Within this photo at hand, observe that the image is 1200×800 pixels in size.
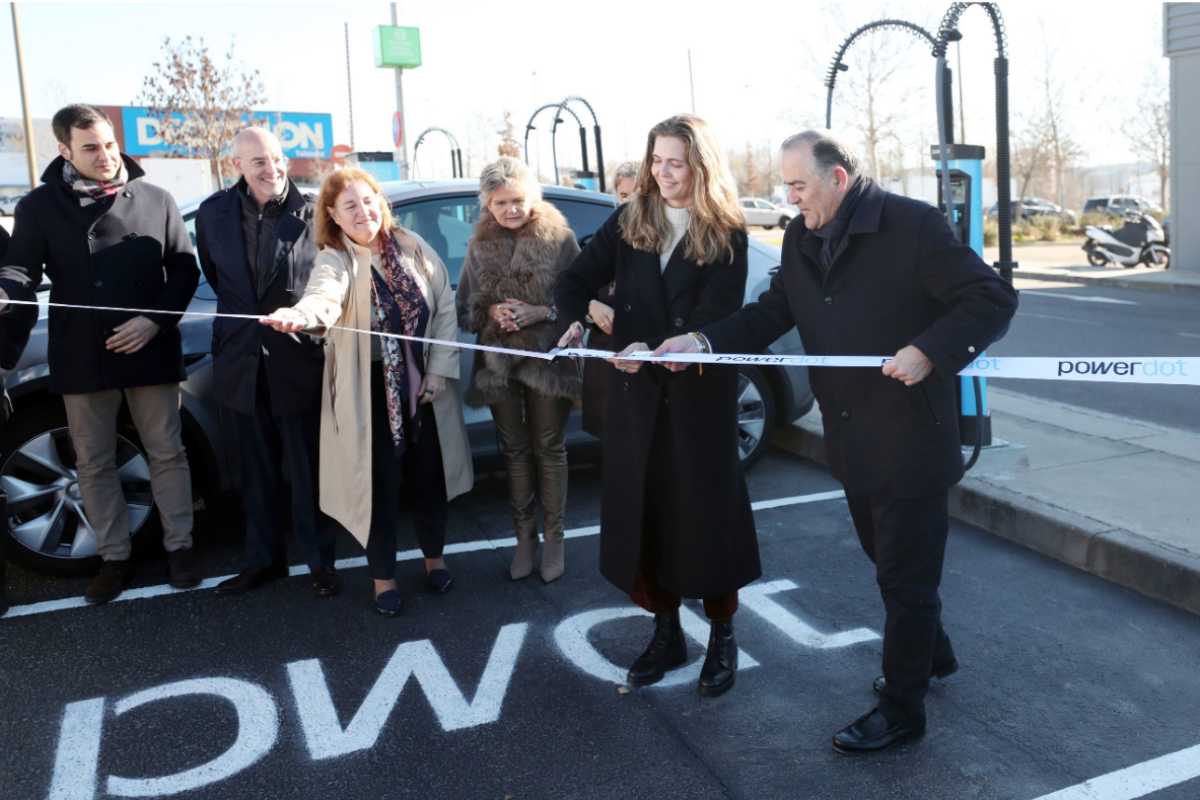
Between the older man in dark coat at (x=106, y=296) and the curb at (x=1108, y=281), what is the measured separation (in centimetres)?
1275

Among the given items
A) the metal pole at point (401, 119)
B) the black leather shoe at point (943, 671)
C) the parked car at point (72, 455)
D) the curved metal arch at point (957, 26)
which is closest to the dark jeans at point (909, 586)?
the black leather shoe at point (943, 671)

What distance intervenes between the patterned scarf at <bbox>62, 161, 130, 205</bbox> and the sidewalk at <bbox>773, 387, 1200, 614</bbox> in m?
3.98

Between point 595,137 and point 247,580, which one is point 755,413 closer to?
point 247,580

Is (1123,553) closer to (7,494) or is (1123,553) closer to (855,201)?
(855,201)

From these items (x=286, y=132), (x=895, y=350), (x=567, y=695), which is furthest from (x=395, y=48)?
(x=286, y=132)

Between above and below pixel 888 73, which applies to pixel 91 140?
below

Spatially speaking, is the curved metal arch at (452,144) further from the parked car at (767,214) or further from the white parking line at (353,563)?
the parked car at (767,214)

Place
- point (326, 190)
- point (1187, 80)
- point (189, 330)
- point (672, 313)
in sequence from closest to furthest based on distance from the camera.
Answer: point (672, 313)
point (326, 190)
point (189, 330)
point (1187, 80)

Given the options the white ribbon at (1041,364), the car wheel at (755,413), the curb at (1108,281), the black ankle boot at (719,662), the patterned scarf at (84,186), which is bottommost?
the black ankle boot at (719,662)

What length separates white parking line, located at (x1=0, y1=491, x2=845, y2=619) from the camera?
4.18 metres

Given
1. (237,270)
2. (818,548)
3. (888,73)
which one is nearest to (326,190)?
(237,270)

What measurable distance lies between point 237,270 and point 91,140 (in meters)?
0.75

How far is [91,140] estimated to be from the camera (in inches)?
155

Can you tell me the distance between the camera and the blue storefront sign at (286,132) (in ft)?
146
